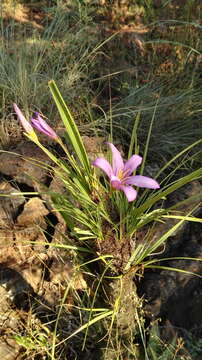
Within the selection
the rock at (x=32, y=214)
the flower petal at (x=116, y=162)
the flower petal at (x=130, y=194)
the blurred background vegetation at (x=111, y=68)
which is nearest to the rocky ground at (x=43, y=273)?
the rock at (x=32, y=214)

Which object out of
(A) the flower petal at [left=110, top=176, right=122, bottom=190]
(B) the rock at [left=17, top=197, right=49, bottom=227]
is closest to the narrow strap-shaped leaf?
(A) the flower petal at [left=110, top=176, right=122, bottom=190]

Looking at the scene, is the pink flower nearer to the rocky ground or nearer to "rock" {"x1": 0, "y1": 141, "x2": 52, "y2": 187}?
the rocky ground

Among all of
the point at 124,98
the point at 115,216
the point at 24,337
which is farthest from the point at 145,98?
the point at 24,337

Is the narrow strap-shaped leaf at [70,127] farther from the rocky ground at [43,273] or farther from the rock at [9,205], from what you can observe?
the rock at [9,205]

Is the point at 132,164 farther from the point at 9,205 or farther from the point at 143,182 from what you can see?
the point at 9,205

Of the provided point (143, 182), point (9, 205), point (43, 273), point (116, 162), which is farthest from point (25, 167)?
point (143, 182)
